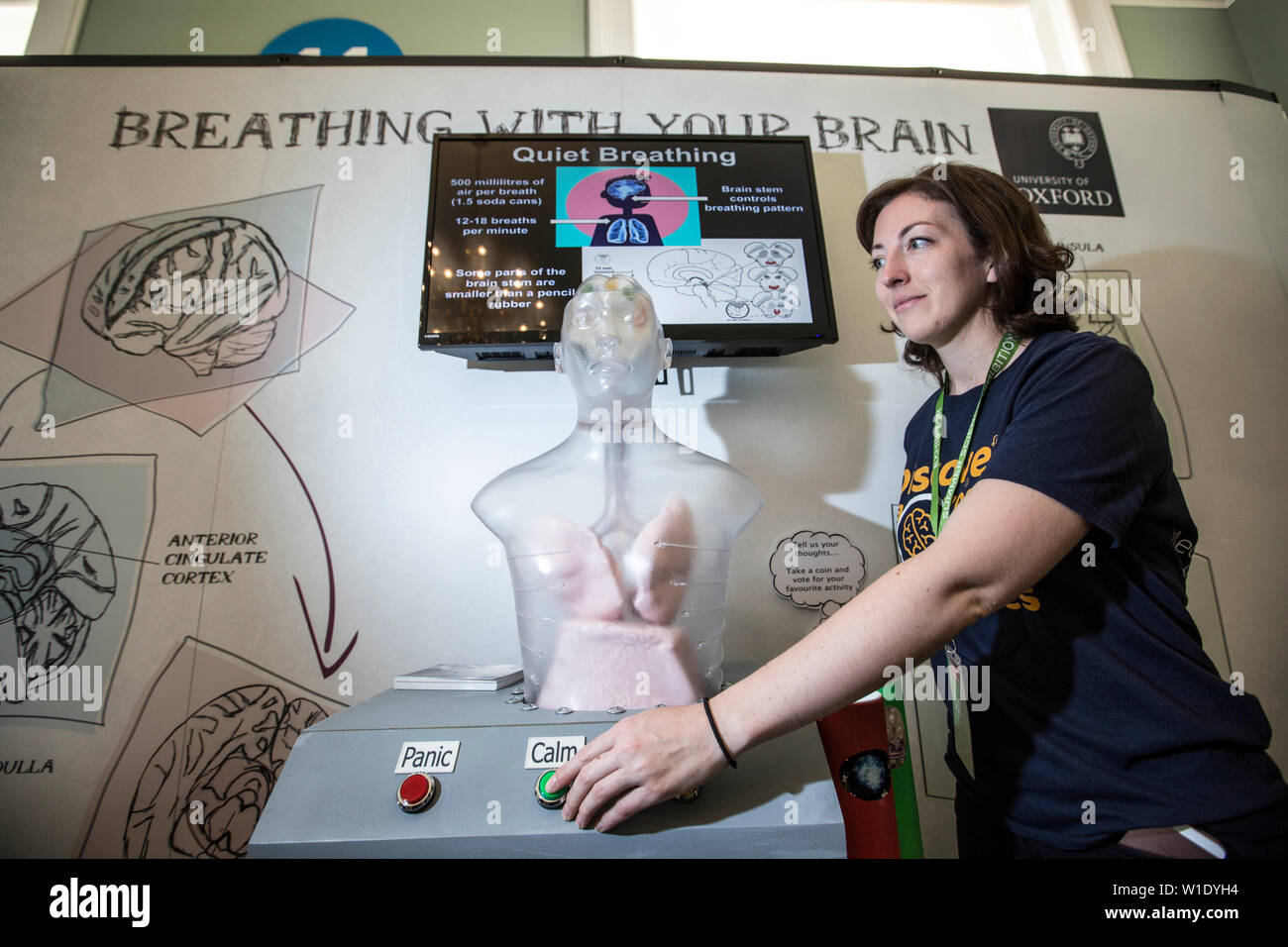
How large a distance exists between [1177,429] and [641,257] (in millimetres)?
1621

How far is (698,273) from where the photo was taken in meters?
1.62

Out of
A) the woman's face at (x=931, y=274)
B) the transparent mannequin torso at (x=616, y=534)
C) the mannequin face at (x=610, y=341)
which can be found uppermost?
the woman's face at (x=931, y=274)

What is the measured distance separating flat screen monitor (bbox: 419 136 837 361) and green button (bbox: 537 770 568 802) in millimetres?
1037

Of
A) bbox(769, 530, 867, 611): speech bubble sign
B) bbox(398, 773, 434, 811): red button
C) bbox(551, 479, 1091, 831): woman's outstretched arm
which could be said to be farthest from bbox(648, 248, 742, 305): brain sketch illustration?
bbox(398, 773, 434, 811): red button

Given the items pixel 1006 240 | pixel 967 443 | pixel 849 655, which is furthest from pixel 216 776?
pixel 1006 240

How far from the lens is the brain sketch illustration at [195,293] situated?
1688mm

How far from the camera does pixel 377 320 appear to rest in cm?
172

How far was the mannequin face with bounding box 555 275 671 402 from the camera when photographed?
105 cm

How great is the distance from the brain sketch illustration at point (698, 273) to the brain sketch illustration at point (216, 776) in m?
1.40

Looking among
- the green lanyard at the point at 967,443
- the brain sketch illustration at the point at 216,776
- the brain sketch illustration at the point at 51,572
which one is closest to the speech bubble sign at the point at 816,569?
the green lanyard at the point at 967,443

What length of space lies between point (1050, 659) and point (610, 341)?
84cm

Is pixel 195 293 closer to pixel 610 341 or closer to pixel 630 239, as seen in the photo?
pixel 630 239

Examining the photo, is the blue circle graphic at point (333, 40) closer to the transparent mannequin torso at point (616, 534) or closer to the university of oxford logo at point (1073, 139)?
the transparent mannequin torso at point (616, 534)
